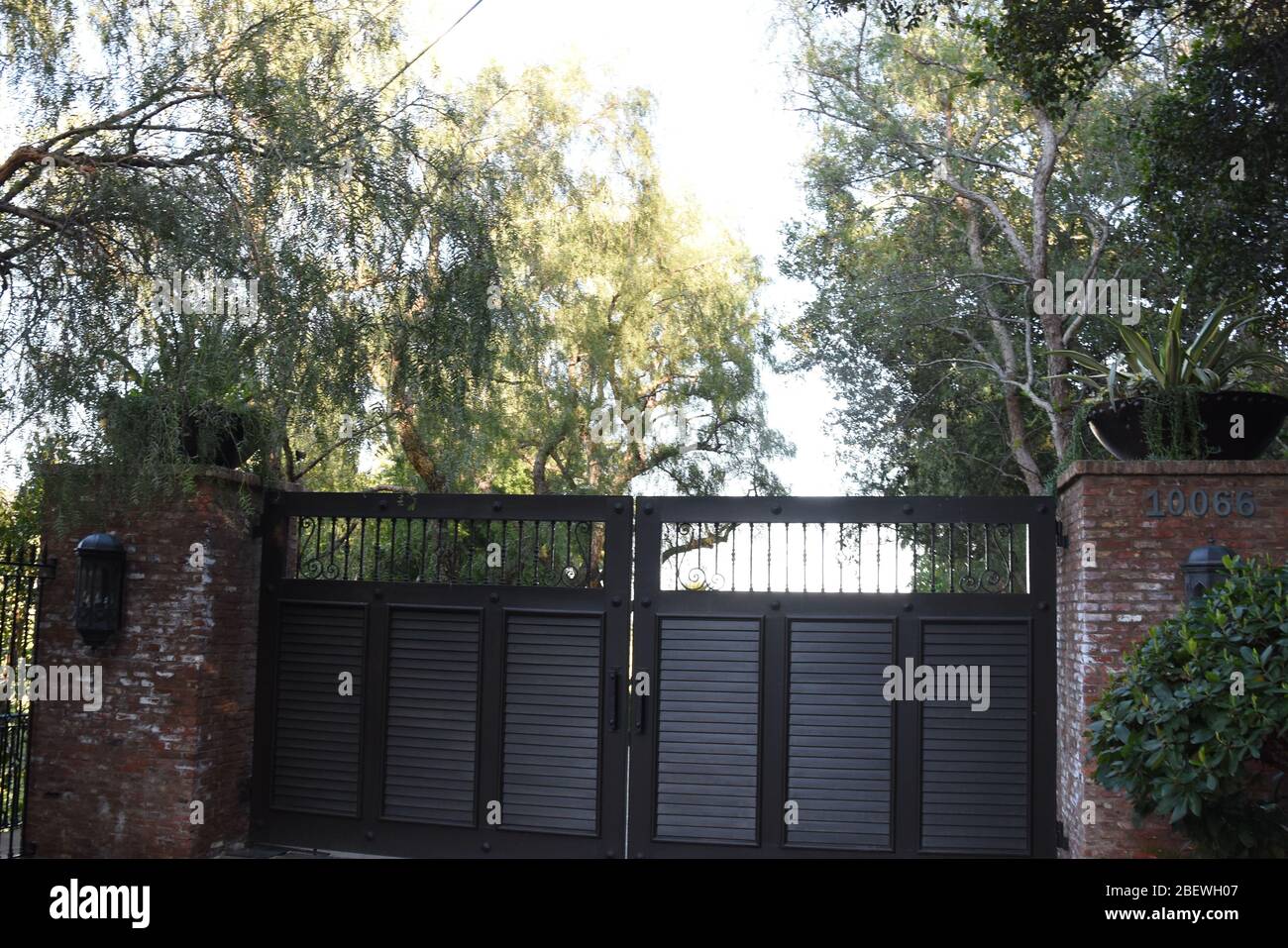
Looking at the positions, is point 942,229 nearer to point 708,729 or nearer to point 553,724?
point 708,729

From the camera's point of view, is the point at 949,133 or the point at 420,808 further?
the point at 949,133

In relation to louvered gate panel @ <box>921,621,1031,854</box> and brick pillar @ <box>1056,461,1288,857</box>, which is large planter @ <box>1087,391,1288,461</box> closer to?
brick pillar @ <box>1056,461,1288,857</box>

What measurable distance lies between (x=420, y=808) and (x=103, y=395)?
2.98 meters

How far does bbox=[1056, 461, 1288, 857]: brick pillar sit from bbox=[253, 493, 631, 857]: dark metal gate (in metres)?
2.49

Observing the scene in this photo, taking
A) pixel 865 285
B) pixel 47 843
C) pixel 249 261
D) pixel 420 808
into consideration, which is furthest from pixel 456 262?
pixel 865 285

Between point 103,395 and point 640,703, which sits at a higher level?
point 103,395

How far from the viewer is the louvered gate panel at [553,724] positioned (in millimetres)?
6516

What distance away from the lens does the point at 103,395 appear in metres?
5.38

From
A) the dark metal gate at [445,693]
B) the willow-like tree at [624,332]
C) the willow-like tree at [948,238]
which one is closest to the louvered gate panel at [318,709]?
the dark metal gate at [445,693]

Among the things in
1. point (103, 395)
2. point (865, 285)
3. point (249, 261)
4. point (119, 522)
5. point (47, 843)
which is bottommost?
point (47, 843)

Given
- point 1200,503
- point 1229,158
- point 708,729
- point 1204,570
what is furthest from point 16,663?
point 1229,158
